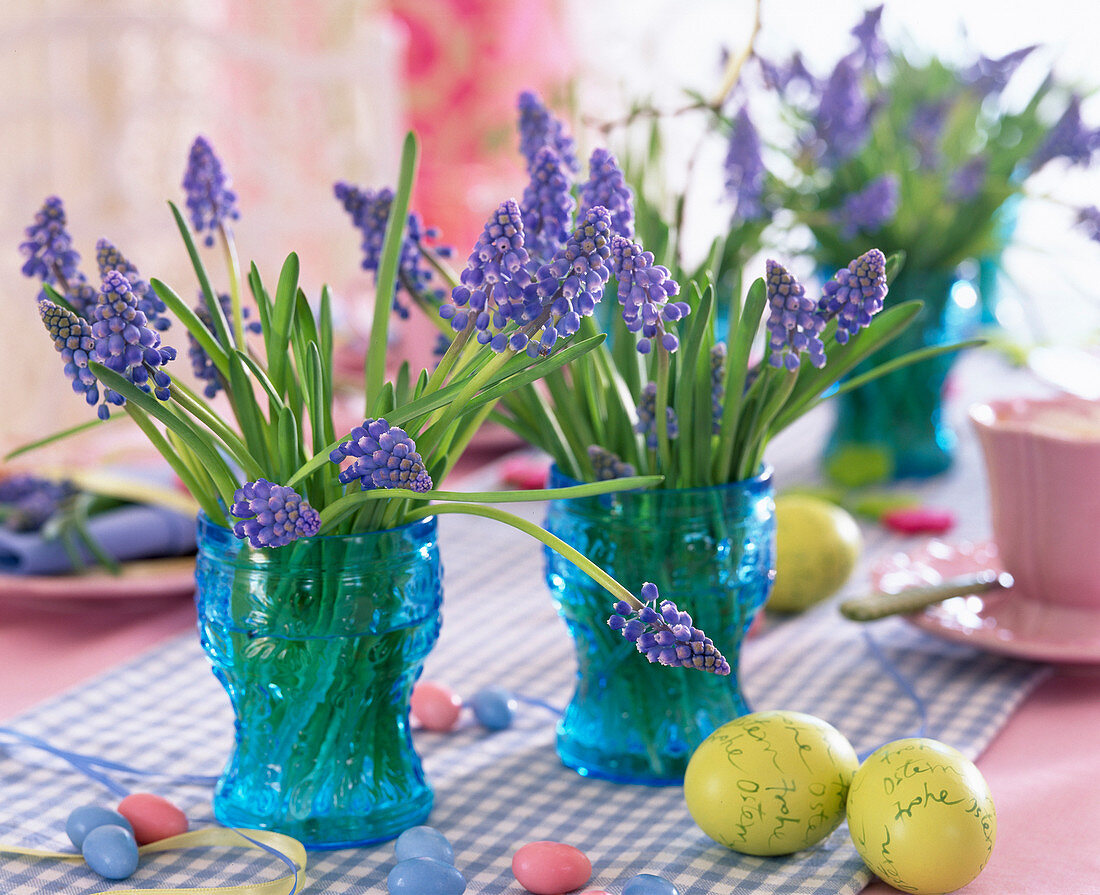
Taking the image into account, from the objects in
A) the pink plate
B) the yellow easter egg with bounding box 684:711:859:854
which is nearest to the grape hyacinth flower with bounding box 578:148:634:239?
the yellow easter egg with bounding box 684:711:859:854

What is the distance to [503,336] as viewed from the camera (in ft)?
1.50

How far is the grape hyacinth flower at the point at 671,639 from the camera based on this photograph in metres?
Result: 0.43

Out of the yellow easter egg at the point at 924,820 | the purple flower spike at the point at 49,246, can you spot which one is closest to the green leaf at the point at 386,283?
the purple flower spike at the point at 49,246

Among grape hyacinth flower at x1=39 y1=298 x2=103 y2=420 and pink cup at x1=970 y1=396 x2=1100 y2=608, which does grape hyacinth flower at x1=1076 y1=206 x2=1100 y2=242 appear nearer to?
pink cup at x1=970 y1=396 x2=1100 y2=608

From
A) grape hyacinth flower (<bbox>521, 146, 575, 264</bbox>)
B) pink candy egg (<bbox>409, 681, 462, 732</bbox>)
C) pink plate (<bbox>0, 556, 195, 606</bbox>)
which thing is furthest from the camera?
pink plate (<bbox>0, 556, 195, 606</bbox>)

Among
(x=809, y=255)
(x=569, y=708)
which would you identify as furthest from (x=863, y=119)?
(x=569, y=708)

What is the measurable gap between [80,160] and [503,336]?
1.66 meters

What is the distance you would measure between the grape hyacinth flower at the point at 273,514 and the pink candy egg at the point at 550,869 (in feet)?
0.53

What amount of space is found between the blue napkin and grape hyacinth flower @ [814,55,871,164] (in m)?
0.61

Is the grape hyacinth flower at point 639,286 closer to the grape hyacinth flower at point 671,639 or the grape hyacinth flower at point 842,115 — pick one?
the grape hyacinth flower at point 671,639

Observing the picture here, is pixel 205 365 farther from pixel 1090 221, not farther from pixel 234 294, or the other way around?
pixel 1090 221

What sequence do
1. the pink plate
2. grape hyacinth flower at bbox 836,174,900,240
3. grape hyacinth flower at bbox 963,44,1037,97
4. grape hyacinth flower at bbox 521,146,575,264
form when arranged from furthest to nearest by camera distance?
grape hyacinth flower at bbox 963,44,1037,97 < grape hyacinth flower at bbox 836,174,900,240 < the pink plate < grape hyacinth flower at bbox 521,146,575,264

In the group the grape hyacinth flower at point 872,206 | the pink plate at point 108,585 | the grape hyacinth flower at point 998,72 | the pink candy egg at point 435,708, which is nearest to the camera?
the pink candy egg at point 435,708

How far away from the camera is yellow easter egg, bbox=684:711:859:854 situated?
51cm
